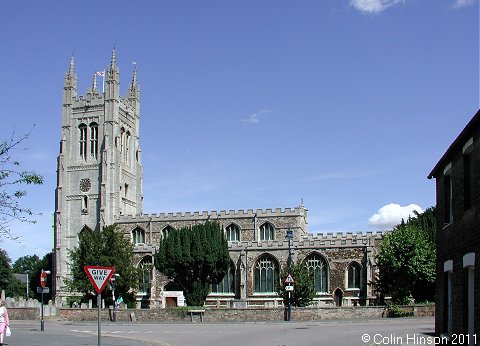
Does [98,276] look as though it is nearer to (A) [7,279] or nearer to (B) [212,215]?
(B) [212,215]

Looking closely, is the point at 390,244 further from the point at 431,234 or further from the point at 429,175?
the point at 429,175

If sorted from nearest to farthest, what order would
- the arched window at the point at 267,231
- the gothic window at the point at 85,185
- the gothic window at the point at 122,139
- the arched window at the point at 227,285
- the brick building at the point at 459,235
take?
the brick building at the point at 459,235 → the arched window at the point at 227,285 → the arched window at the point at 267,231 → the gothic window at the point at 85,185 → the gothic window at the point at 122,139

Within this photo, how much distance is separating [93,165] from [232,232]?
1854cm

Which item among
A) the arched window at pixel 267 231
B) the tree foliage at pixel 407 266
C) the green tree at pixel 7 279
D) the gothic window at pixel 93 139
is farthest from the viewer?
the green tree at pixel 7 279

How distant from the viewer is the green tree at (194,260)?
5994cm

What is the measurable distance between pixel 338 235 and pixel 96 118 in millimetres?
32923

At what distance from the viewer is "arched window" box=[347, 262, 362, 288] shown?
65062mm

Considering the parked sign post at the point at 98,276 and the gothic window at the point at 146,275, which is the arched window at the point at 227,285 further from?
the parked sign post at the point at 98,276

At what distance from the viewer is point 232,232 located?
75.6m

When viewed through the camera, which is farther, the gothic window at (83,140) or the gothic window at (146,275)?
the gothic window at (83,140)

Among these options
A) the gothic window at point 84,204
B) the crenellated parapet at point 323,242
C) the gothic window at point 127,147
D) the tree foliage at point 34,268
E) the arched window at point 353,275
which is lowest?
the tree foliage at point 34,268

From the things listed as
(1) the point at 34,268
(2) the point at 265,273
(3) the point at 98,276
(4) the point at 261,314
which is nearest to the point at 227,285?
(2) the point at 265,273

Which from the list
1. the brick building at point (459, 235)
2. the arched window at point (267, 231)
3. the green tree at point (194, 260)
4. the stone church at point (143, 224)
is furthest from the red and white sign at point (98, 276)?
the arched window at point (267, 231)

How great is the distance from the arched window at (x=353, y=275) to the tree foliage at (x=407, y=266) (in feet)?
42.9
